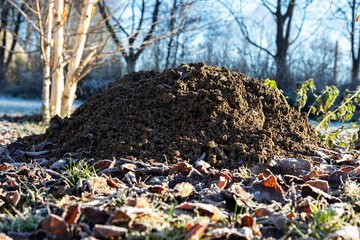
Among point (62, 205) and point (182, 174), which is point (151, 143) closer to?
point (182, 174)

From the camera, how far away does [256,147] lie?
279 centimetres

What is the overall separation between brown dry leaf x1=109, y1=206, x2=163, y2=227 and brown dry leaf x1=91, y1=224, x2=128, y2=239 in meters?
0.07

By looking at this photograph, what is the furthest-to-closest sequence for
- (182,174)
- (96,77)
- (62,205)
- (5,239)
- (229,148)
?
(96,77), (229,148), (182,174), (62,205), (5,239)

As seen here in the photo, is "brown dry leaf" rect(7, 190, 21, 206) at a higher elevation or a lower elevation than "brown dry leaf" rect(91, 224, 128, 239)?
lower

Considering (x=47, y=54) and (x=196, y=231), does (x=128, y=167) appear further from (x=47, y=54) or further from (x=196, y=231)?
(x=47, y=54)

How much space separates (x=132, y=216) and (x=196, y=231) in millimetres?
322

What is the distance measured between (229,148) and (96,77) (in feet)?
55.2

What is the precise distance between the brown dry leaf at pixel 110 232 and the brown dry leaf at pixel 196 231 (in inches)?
11.4

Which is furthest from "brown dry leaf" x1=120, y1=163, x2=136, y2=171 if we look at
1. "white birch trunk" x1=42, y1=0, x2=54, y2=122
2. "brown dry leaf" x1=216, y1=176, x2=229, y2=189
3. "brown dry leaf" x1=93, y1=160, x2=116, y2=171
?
"white birch trunk" x1=42, y1=0, x2=54, y2=122

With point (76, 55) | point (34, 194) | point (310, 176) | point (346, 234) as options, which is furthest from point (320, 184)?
point (76, 55)

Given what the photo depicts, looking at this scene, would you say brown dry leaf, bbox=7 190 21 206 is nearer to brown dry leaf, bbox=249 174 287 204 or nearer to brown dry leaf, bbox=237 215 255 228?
brown dry leaf, bbox=237 215 255 228

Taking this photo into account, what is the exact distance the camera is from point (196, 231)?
138cm

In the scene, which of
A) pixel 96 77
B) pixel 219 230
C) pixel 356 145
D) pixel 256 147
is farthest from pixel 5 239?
pixel 96 77

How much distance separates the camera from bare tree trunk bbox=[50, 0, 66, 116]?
19.8 ft
